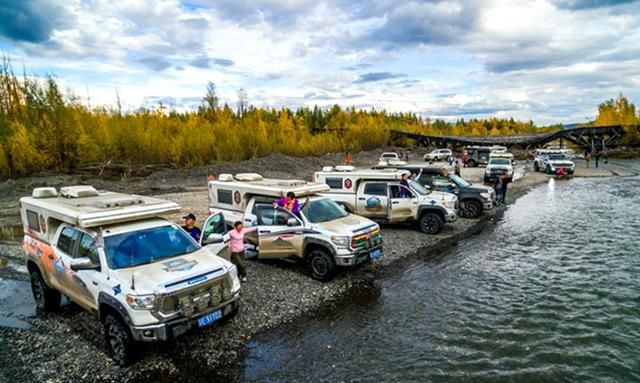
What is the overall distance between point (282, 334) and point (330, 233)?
288cm

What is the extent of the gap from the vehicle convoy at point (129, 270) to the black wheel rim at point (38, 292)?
15cm

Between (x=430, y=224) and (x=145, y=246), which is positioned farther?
(x=430, y=224)

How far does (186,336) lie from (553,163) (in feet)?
128

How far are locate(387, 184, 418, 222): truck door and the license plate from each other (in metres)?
9.32

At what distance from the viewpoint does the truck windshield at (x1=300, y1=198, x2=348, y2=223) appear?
10025 millimetres

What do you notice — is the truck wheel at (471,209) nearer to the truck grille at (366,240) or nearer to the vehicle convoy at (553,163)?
the truck grille at (366,240)

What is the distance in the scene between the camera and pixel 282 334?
7.21m

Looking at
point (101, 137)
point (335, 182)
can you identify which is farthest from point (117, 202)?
point (101, 137)

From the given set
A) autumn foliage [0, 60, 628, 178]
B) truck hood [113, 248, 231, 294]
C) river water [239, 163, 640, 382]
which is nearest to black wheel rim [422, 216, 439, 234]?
river water [239, 163, 640, 382]

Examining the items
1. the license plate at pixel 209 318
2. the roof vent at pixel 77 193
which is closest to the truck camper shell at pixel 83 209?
the roof vent at pixel 77 193

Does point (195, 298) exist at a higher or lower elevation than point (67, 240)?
lower

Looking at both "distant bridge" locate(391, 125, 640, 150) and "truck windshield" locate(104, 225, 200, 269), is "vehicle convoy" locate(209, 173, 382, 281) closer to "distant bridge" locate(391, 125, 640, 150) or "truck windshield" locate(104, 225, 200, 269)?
"truck windshield" locate(104, 225, 200, 269)

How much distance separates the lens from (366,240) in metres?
9.54

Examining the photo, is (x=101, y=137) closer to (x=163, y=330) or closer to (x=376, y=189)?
(x=376, y=189)
